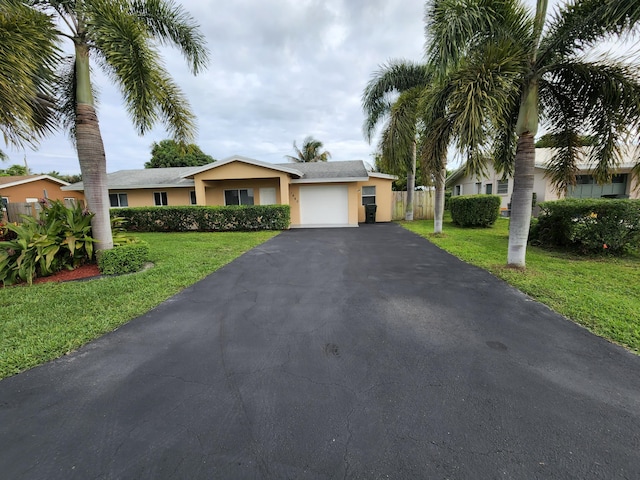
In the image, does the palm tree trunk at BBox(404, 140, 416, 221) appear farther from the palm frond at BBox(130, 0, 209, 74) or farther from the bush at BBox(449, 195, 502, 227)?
the palm frond at BBox(130, 0, 209, 74)

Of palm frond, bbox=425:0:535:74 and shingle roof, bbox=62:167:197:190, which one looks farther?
shingle roof, bbox=62:167:197:190

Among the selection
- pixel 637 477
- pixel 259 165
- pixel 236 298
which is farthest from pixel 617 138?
pixel 259 165

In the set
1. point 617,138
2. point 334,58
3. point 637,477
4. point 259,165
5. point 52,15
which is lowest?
point 637,477

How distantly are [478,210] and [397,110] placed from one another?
6081mm

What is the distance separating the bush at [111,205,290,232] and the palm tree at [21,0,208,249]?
6.65 metres

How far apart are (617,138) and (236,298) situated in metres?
8.23

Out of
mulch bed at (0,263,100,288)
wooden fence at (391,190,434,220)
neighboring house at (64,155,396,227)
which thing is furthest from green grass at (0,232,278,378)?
wooden fence at (391,190,434,220)

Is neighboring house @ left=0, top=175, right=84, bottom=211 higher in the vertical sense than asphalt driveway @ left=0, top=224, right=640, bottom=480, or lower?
higher

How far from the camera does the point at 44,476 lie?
1677 millimetres

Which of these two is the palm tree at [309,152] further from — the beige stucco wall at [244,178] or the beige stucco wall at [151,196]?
the beige stucco wall at [151,196]

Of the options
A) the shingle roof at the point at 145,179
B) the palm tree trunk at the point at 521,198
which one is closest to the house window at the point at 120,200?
the shingle roof at the point at 145,179

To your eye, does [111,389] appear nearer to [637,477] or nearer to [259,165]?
[637,477]

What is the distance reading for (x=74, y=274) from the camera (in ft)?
20.2

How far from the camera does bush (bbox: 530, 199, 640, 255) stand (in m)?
6.67
